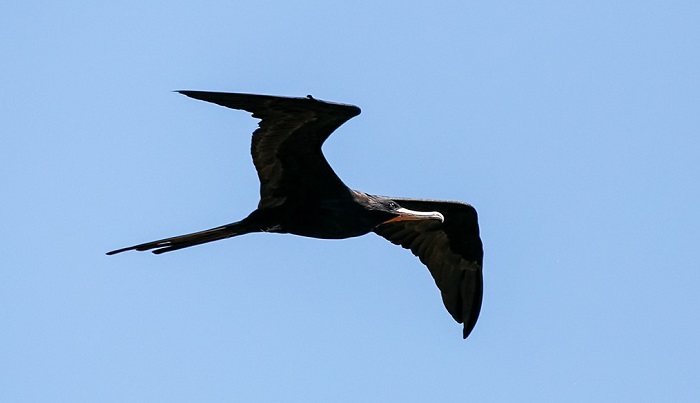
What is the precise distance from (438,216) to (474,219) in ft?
3.53

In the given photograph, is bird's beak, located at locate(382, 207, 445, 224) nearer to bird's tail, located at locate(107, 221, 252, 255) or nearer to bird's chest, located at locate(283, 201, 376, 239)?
bird's chest, located at locate(283, 201, 376, 239)

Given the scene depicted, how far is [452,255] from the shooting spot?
10.7m

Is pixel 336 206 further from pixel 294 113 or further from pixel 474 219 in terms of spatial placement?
pixel 474 219

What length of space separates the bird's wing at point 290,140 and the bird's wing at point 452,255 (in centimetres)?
174

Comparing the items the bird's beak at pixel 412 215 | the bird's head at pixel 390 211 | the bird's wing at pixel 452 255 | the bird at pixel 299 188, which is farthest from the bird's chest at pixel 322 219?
the bird's wing at pixel 452 255

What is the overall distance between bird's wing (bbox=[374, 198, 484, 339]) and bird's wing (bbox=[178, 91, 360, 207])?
1.74m

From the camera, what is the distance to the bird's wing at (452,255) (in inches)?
416

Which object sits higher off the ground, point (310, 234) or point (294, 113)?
point (294, 113)

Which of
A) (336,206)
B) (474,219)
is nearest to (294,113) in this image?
(336,206)

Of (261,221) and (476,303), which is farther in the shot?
(476,303)

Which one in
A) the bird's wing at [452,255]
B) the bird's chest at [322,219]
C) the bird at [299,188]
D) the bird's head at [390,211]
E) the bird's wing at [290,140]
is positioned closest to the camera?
the bird's wing at [290,140]

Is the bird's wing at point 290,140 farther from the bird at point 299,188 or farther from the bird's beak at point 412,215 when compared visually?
the bird's beak at point 412,215

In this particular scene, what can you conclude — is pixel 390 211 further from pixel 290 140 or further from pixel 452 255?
pixel 452 255

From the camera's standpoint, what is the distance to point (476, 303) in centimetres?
1062
